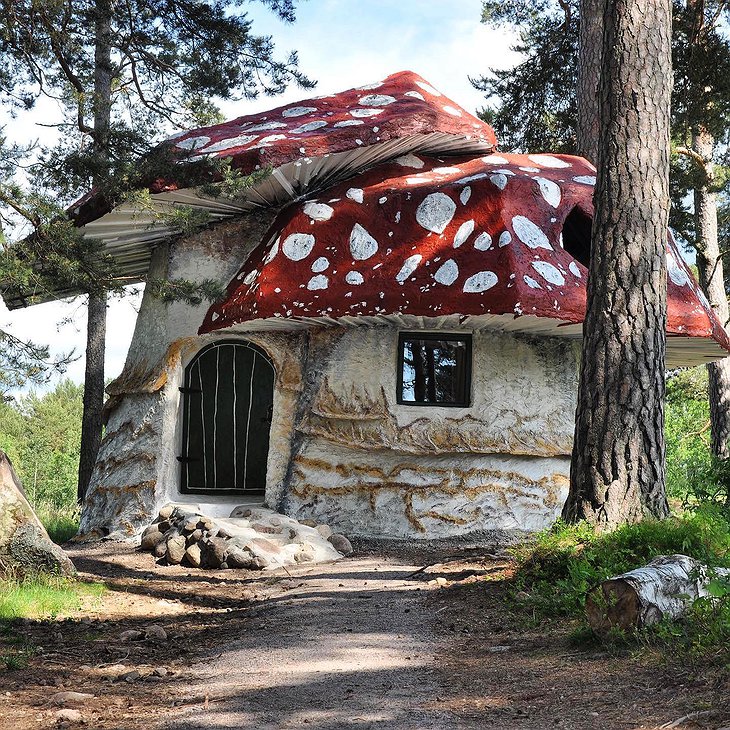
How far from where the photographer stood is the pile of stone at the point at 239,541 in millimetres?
9117

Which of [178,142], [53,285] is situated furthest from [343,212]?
[53,285]

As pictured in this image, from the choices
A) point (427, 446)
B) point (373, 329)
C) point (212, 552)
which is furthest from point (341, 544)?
point (373, 329)

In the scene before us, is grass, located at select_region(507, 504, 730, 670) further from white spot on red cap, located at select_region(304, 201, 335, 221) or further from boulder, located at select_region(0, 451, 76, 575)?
white spot on red cap, located at select_region(304, 201, 335, 221)

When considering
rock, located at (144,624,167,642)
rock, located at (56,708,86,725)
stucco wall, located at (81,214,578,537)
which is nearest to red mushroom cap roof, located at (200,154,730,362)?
stucco wall, located at (81,214,578,537)

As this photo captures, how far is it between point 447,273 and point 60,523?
6868 millimetres

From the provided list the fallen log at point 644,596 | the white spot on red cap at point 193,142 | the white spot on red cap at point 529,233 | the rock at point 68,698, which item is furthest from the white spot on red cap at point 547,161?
the rock at point 68,698

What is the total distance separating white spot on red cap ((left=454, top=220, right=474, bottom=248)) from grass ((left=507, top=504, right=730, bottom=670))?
4.25 m

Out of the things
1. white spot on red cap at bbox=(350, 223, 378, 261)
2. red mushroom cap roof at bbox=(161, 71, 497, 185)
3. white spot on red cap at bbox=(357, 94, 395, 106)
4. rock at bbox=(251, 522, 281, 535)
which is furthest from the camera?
white spot on red cap at bbox=(357, 94, 395, 106)

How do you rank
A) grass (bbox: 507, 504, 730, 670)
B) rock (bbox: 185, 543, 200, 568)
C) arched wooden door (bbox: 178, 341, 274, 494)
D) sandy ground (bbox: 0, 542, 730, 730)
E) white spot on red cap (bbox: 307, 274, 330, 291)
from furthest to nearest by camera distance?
arched wooden door (bbox: 178, 341, 274, 494)
white spot on red cap (bbox: 307, 274, 330, 291)
rock (bbox: 185, 543, 200, 568)
grass (bbox: 507, 504, 730, 670)
sandy ground (bbox: 0, 542, 730, 730)

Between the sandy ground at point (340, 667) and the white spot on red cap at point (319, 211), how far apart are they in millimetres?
4630

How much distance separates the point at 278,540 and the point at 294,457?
63.5 inches

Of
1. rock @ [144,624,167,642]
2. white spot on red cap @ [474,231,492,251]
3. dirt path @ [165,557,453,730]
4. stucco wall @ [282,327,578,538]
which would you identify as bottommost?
rock @ [144,624,167,642]

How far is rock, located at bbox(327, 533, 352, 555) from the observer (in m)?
9.84

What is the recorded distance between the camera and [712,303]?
608 inches
